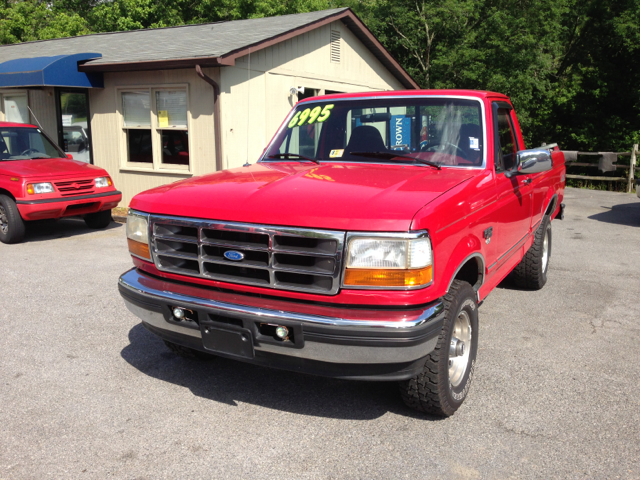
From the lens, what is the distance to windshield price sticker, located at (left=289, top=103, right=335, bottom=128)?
4.77m

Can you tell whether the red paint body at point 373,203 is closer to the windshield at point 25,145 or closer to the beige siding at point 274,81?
the windshield at point 25,145

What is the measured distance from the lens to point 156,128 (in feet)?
39.5

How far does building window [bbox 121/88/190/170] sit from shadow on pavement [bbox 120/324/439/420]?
8086 millimetres

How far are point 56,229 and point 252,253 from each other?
28.1ft

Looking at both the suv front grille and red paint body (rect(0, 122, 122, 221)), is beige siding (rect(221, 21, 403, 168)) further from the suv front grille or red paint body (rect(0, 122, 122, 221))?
the suv front grille

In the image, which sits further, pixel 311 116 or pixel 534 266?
pixel 534 266

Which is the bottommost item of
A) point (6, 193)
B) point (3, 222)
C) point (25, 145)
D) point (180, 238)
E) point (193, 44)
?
point (3, 222)

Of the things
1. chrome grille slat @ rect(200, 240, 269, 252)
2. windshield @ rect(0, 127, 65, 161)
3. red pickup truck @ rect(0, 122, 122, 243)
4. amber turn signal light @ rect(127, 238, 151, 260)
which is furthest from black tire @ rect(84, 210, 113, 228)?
chrome grille slat @ rect(200, 240, 269, 252)

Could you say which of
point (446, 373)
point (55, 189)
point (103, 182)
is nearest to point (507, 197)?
point (446, 373)

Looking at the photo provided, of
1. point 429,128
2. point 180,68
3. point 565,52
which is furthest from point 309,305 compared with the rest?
point 565,52

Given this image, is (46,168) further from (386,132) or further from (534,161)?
(534,161)

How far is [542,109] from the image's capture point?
2481 centimetres

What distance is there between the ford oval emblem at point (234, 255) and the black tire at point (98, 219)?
7737 mm

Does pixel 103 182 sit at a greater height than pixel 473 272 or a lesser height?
lesser
